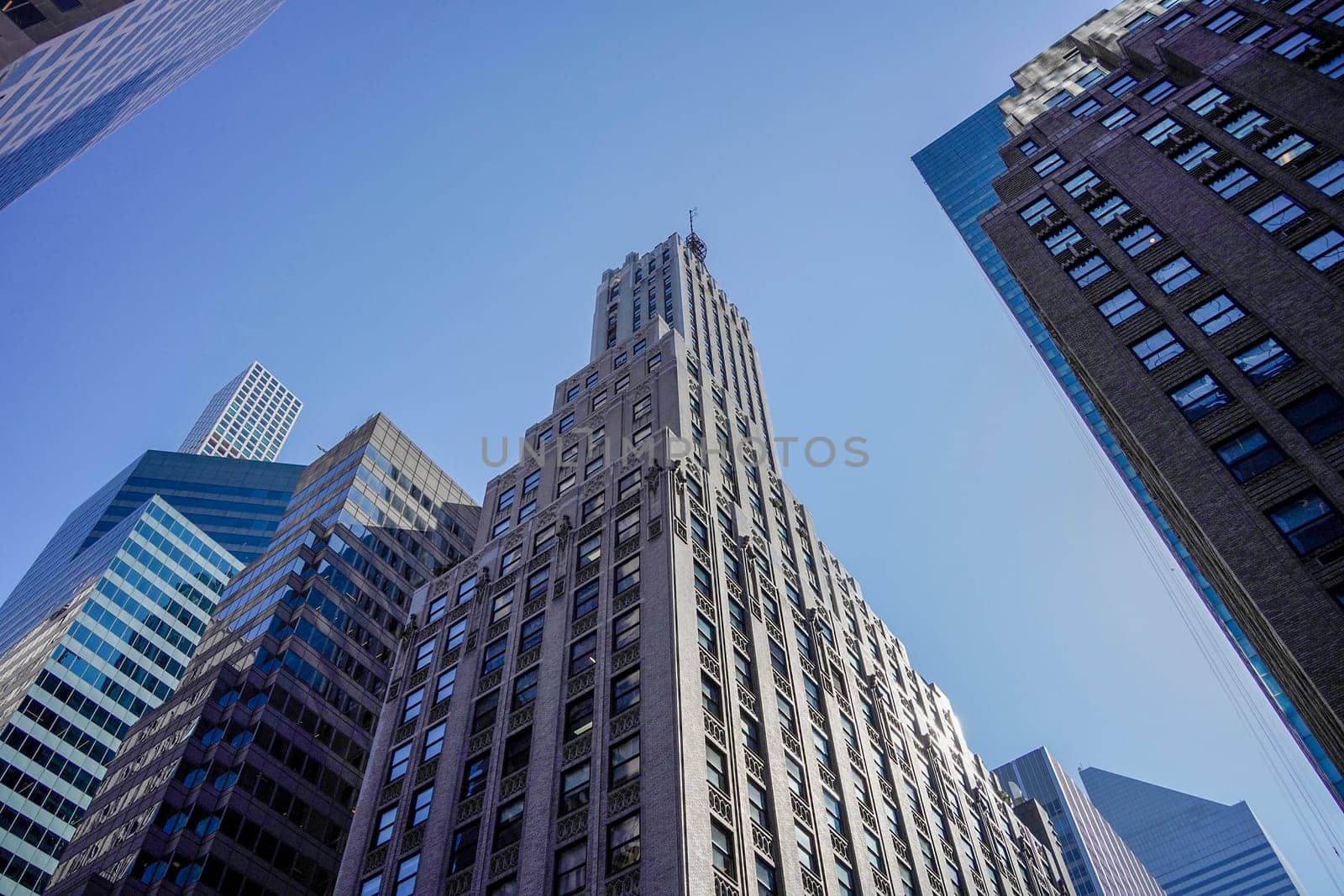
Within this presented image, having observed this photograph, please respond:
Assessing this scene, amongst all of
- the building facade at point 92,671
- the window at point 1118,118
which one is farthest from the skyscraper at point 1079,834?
the window at point 1118,118

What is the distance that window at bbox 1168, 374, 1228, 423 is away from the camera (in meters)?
38.1

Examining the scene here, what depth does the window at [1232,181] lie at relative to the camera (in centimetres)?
4544

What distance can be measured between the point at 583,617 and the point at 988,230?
29.3 m

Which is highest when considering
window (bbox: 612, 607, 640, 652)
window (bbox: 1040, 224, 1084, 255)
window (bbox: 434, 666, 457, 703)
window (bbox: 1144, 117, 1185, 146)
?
window (bbox: 1144, 117, 1185, 146)

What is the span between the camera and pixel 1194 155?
4994 centimetres

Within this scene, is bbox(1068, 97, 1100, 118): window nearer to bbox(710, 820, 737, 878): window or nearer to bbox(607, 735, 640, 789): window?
bbox(607, 735, 640, 789): window

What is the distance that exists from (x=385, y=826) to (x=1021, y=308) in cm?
10759

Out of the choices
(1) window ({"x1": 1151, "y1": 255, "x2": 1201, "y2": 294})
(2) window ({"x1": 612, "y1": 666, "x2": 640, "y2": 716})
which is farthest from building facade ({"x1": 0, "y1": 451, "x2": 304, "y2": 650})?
(1) window ({"x1": 1151, "y1": 255, "x2": 1201, "y2": 294})

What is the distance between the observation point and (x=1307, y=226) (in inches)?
1606

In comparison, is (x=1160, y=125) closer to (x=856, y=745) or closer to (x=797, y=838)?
(x=856, y=745)

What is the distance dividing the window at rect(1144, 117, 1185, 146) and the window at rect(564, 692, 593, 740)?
39087 millimetres

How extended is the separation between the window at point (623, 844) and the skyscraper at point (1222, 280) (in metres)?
21.7

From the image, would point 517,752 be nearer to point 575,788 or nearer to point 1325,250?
point 575,788

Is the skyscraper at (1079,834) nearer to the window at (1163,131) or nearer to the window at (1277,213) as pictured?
the window at (1163,131)
